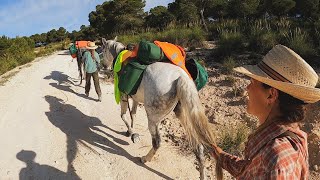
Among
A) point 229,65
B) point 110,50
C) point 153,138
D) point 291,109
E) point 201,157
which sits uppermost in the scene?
point 291,109

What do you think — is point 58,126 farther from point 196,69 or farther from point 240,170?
point 240,170

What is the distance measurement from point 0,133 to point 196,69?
4.78 meters

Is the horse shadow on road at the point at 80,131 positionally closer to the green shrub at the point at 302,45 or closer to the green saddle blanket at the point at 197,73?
the green saddle blanket at the point at 197,73

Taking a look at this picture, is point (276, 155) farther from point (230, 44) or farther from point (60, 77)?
point (60, 77)

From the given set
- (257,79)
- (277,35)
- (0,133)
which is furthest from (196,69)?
(277,35)

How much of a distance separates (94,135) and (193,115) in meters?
3.22

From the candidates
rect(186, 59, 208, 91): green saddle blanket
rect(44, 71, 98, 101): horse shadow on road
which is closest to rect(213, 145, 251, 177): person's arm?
rect(186, 59, 208, 91): green saddle blanket

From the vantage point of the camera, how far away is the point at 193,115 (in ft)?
14.9

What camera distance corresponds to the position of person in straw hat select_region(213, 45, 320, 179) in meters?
1.74

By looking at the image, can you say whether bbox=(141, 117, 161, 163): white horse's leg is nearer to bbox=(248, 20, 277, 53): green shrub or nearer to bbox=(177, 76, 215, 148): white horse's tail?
bbox=(177, 76, 215, 148): white horse's tail

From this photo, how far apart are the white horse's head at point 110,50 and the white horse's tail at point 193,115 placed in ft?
9.64

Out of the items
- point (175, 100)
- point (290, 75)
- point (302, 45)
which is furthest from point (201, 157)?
point (302, 45)

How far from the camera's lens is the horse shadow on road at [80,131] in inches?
247

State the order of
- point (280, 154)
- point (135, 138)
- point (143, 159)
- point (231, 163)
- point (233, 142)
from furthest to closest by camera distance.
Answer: point (135, 138) < point (233, 142) < point (143, 159) < point (231, 163) < point (280, 154)
